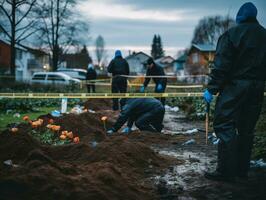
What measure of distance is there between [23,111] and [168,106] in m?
6.77

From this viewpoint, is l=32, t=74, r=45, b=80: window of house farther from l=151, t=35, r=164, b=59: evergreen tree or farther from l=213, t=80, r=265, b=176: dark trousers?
l=151, t=35, r=164, b=59: evergreen tree

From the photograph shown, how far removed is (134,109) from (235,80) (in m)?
4.11

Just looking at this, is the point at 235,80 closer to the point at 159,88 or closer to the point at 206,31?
the point at 159,88

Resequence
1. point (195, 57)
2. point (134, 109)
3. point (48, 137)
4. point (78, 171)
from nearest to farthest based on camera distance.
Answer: point (78, 171) < point (48, 137) < point (134, 109) < point (195, 57)

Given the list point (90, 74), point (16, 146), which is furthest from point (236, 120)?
point (90, 74)

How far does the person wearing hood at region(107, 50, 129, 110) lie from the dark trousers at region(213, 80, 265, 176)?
33.1ft

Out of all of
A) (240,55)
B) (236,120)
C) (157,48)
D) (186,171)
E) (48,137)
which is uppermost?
(157,48)

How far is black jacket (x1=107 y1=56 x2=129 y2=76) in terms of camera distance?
16.4 meters

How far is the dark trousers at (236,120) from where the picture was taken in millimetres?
6051

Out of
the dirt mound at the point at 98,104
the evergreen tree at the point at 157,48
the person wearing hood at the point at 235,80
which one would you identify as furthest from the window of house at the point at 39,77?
the evergreen tree at the point at 157,48

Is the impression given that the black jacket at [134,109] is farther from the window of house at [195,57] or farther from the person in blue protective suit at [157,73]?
the window of house at [195,57]

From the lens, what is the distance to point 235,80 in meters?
6.11

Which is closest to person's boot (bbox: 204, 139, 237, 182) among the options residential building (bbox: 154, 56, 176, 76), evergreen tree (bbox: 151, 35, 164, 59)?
residential building (bbox: 154, 56, 176, 76)

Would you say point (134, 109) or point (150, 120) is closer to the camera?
point (134, 109)
